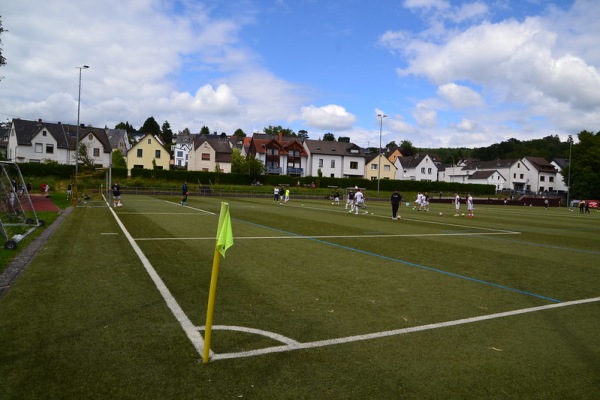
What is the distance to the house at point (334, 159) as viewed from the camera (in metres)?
88.9

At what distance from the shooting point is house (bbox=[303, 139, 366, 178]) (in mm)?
88875

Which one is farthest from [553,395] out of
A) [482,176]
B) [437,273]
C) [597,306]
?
[482,176]

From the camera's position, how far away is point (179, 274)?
344 inches

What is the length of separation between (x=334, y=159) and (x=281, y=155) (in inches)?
446

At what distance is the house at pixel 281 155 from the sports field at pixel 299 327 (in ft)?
248

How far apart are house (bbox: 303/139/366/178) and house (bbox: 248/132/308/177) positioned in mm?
1746

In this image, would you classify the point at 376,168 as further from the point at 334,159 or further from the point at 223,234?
the point at 223,234

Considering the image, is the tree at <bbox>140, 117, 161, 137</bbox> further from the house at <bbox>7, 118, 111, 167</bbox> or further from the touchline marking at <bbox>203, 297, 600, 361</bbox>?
the touchline marking at <bbox>203, 297, 600, 361</bbox>

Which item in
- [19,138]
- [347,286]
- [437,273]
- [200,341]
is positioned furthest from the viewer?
[19,138]

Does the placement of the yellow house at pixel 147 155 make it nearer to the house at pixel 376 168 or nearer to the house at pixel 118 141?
the house at pixel 118 141

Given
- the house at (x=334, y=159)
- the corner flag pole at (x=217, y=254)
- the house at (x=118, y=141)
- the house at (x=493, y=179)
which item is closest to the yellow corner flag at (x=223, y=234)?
the corner flag pole at (x=217, y=254)

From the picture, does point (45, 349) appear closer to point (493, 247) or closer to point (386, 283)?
point (386, 283)

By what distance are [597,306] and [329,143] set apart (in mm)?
85597

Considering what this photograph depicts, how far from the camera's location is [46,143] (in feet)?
229
